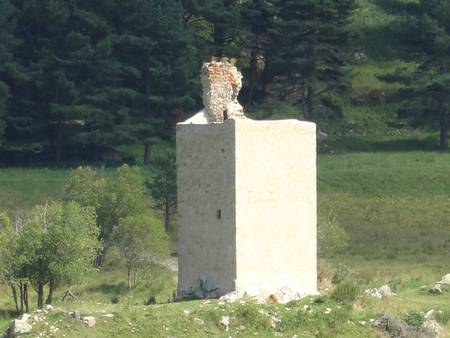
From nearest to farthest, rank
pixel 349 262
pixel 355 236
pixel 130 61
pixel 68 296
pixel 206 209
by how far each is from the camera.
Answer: pixel 206 209, pixel 68 296, pixel 349 262, pixel 355 236, pixel 130 61

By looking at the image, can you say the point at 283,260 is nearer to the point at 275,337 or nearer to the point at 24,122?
the point at 275,337

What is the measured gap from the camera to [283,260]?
31.6 metres

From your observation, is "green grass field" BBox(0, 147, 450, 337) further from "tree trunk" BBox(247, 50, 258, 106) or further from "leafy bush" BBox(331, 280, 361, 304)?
"tree trunk" BBox(247, 50, 258, 106)

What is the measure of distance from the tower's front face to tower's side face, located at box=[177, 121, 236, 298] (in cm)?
2

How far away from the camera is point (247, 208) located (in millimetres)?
30891

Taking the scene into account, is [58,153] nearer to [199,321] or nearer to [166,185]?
[166,185]

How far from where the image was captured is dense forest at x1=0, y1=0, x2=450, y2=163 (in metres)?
65.4

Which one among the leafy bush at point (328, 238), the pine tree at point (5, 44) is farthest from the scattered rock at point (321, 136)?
the leafy bush at point (328, 238)

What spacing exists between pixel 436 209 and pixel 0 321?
75.7ft

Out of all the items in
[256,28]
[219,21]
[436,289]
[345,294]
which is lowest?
[436,289]

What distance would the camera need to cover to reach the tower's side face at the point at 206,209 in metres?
30.9

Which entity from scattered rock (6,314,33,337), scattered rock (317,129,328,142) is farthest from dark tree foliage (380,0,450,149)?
scattered rock (6,314,33,337)

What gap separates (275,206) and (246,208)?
0.72m

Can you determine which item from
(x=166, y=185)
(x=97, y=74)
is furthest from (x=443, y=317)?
(x=97, y=74)
